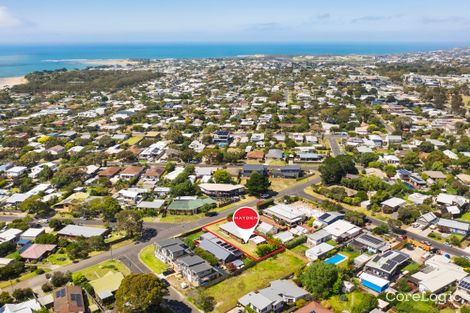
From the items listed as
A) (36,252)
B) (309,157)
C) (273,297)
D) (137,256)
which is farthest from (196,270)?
(309,157)

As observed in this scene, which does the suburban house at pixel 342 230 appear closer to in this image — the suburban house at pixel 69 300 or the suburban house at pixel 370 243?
the suburban house at pixel 370 243

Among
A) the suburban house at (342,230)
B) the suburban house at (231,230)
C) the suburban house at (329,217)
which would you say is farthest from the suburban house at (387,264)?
the suburban house at (231,230)

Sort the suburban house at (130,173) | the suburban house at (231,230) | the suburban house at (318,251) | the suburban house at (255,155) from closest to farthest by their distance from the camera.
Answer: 1. the suburban house at (318,251)
2. the suburban house at (231,230)
3. the suburban house at (130,173)
4. the suburban house at (255,155)

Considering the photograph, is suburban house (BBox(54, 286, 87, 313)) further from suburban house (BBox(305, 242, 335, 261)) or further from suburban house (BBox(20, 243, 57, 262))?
suburban house (BBox(305, 242, 335, 261))

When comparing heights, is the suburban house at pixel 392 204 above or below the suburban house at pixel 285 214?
above

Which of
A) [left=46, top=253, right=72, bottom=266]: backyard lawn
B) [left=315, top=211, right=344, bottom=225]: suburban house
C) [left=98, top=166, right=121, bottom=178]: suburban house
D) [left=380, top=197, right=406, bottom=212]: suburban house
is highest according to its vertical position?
[left=98, top=166, right=121, bottom=178]: suburban house

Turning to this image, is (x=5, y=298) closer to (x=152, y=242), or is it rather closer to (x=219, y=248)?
(x=152, y=242)

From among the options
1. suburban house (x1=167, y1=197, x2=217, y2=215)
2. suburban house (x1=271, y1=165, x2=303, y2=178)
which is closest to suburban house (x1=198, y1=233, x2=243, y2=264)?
suburban house (x1=167, y1=197, x2=217, y2=215)
